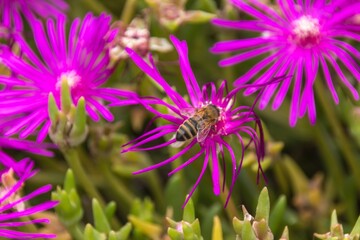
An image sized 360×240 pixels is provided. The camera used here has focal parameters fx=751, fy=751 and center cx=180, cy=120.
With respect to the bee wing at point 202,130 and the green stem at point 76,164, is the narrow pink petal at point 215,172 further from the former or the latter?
the green stem at point 76,164

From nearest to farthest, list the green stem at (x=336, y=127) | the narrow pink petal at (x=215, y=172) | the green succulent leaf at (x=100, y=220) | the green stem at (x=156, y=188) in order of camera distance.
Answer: the narrow pink petal at (x=215, y=172)
the green succulent leaf at (x=100, y=220)
the green stem at (x=336, y=127)
the green stem at (x=156, y=188)

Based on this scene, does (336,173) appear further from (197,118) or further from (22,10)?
(22,10)

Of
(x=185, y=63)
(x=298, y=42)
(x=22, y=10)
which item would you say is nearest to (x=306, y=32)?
(x=298, y=42)

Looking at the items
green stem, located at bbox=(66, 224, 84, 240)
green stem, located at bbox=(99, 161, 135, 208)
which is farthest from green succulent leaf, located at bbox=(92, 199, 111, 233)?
green stem, located at bbox=(99, 161, 135, 208)

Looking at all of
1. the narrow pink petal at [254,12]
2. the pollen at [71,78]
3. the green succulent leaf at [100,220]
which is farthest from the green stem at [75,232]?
the narrow pink petal at [254,12]

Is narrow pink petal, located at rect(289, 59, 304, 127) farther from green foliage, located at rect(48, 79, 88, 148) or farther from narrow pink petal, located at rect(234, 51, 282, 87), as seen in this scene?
Result: green foliage, located at rect(48, 79, 88, 148)
